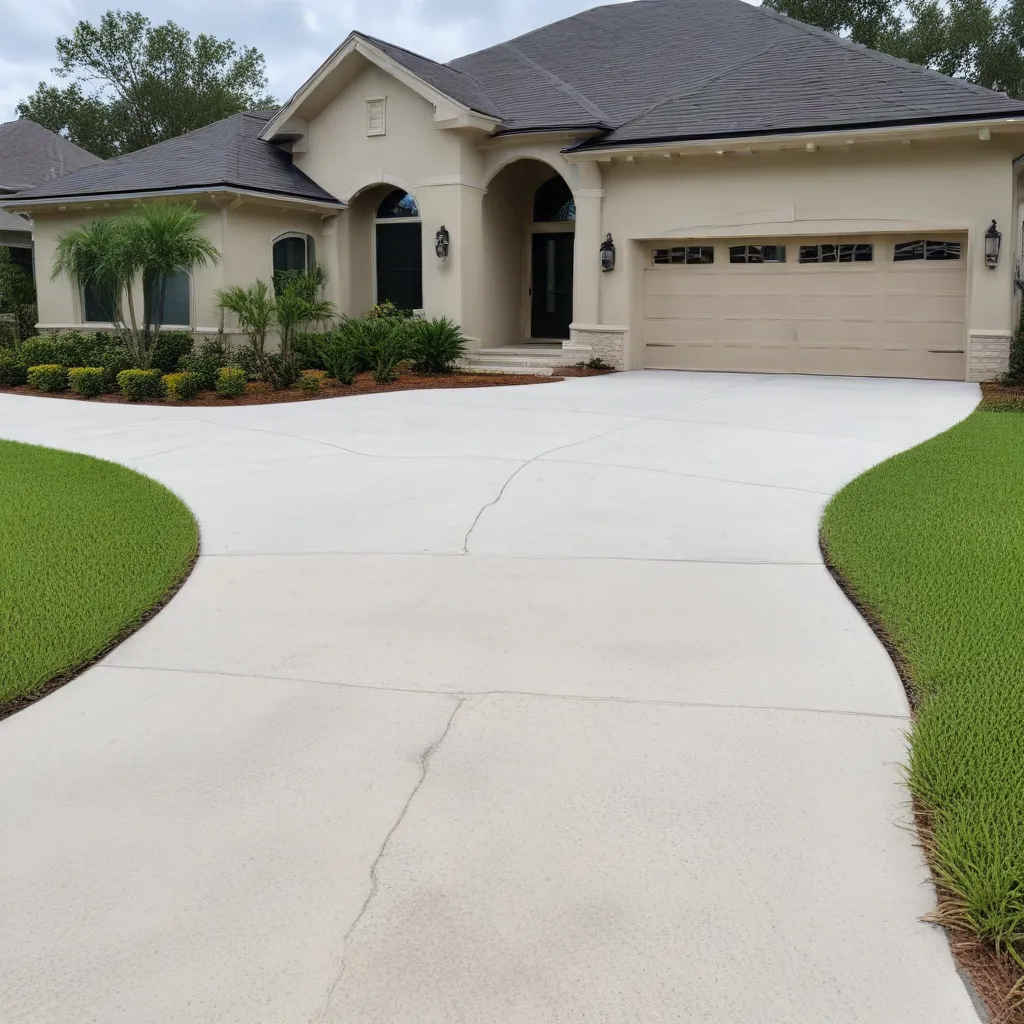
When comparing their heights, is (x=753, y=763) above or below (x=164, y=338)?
below

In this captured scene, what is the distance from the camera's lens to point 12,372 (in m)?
17.3

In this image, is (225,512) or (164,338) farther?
(164,338)

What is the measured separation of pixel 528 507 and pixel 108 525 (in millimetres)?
2859

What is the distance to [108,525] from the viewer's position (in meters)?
6.95

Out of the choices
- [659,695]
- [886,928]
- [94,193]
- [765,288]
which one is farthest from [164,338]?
[886,928]

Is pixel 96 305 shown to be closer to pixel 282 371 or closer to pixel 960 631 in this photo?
pixel 282 371

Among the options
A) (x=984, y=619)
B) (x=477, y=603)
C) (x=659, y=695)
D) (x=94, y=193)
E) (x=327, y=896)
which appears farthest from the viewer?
(x=94, y=193)

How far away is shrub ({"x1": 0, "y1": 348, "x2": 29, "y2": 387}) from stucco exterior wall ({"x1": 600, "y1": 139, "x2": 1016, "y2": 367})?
33.1 ft

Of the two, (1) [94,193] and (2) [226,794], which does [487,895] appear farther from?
(1) [94,193]

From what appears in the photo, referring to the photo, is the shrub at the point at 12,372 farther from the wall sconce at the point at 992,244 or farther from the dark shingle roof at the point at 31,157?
the wall sconce at the point at 992,244

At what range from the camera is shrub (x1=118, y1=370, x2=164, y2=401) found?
1478 centimetres

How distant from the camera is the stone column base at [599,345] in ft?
61.8

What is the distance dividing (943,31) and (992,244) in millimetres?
24473

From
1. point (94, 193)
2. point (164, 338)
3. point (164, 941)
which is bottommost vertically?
point (164, 941)
